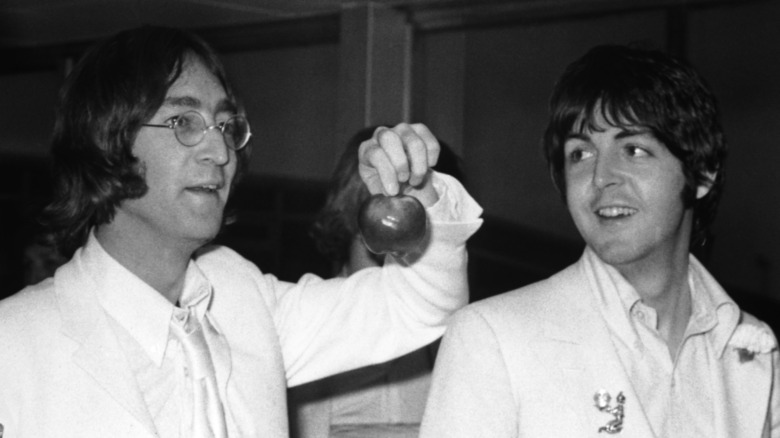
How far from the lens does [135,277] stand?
5.97 ft

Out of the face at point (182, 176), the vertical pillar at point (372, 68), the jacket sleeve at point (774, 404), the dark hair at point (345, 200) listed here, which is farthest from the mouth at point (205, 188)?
the vertical pillar at point (372, 68)

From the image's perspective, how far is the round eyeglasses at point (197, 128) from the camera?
5.90 ft

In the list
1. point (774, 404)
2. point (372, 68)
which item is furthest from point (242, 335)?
point (372, 68)

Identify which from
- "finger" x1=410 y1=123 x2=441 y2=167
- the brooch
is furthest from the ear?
"finger" x1=410 y1=123 x2=441 y2=167

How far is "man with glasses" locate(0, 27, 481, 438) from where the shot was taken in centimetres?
169

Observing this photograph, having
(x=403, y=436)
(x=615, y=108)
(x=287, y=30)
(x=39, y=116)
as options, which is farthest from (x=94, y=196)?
(x=39, y=116)

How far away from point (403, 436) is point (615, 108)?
0.73 meters

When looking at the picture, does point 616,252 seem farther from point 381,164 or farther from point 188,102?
point 188,102

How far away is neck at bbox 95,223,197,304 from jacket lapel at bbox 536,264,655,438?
0.60m

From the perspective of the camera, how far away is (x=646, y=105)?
1921 mm

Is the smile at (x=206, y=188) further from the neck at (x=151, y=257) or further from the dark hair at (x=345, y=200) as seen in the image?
the dark hair at (x=345, y=200)

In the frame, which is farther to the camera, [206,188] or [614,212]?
[614,212]

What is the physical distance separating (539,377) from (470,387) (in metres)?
0.13

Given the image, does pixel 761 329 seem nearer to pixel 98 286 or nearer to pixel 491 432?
pixel 491 432
